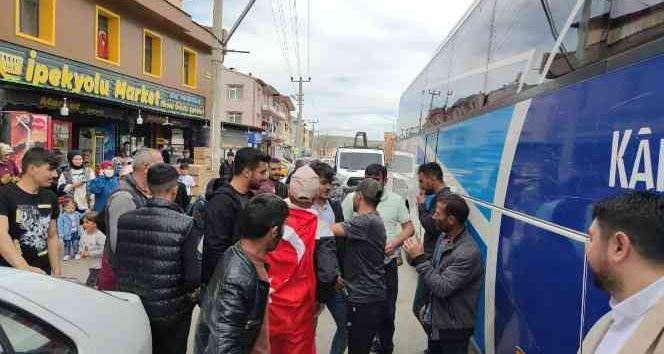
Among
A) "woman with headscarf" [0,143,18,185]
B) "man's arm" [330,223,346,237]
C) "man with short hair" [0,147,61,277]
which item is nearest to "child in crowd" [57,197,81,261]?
"woman with headscarf" [0,143,18,185]

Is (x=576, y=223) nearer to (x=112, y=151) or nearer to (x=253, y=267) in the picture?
(x=253, y=267)

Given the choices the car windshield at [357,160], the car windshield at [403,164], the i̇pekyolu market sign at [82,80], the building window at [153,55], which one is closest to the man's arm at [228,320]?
the car windshield at [403,164]

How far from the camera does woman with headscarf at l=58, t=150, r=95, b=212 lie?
357 inches

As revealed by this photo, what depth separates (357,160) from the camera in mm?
19328

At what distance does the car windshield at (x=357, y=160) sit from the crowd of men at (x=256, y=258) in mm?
14420

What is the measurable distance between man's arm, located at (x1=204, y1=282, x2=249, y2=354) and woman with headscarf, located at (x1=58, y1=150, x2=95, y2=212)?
7.82 m

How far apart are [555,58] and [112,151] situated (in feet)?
53.2

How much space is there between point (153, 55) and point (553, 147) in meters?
18.4

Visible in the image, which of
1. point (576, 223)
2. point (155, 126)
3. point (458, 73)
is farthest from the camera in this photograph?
point (155, 126)

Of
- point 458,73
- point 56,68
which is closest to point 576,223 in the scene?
point 458,73

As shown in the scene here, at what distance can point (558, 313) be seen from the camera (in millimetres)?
2865

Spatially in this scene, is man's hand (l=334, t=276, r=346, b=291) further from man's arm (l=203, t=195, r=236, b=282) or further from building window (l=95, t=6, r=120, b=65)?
building window (l=95, t=6, r=120, b=65)

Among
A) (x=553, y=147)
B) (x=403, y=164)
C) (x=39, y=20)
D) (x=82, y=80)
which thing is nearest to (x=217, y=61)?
(x=82, y=80)

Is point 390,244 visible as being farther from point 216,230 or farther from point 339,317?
point 216,230
